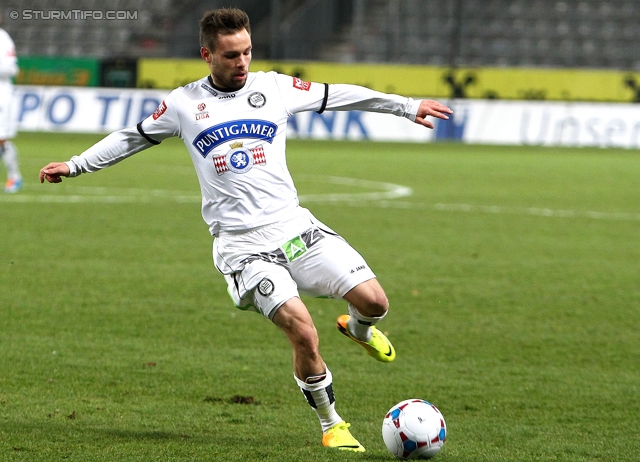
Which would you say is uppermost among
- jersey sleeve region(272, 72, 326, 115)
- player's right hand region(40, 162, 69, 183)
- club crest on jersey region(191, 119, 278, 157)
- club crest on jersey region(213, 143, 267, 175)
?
jersey sleeve region(272, 72, 326, 115)

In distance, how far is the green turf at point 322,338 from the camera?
197 inches

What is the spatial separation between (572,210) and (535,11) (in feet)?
73.3

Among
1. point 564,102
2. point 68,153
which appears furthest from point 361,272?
point 564,102

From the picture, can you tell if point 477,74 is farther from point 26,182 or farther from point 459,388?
point 459,388

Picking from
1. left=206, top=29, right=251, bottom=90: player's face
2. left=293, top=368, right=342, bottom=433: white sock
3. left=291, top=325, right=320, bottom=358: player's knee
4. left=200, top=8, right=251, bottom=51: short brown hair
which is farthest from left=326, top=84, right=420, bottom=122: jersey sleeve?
left=293, top=368, right=342, bottom=433: white sock

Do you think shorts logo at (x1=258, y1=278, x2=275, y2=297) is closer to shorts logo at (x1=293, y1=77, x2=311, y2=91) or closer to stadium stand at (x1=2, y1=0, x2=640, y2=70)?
shorts logo at (x1=293, y1=77, x2=311, y2=91)

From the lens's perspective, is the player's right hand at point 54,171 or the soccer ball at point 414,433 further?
the player's right hand at point 54,171

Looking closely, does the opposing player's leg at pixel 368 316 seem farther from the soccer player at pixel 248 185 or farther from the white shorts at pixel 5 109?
the white shorts at pixel 5 109

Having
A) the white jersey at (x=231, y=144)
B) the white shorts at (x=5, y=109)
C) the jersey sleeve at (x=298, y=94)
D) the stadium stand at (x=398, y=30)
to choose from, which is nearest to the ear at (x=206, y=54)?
the white jersey at (x=231, y=144)

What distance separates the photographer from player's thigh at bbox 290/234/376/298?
5.11 metres

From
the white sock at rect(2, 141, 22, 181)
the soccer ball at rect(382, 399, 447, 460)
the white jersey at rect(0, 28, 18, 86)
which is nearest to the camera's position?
the soccer ball at rect(382, 399, 447, 460)

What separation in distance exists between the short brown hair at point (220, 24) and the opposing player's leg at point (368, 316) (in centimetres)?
137

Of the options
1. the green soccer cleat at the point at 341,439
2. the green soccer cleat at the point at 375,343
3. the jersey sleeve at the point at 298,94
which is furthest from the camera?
the green soccer cleat at the point at 375,343

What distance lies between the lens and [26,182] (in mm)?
16719
